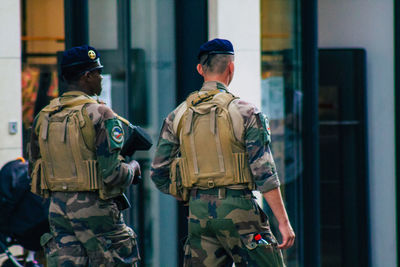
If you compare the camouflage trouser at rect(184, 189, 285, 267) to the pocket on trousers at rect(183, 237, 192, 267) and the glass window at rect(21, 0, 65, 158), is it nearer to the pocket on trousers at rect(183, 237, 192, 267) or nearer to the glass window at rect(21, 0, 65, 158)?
the pocket on trousers at rect(183, 237, 192, 267)

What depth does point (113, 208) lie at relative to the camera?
182 inches

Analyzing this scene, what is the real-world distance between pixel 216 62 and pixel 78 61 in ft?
2.61

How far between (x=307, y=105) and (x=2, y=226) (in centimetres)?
269

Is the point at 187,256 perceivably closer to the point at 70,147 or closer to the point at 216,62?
the point at 70,147

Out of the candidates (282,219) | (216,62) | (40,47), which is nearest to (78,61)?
(216,62)

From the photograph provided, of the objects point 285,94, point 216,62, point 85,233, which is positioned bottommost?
point 85,233

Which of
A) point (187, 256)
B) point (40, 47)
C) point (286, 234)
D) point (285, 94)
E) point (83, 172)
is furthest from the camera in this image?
point (40, 47)

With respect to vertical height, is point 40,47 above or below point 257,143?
above

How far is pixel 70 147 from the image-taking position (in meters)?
4.53

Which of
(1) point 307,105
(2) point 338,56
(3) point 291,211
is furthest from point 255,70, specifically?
(2) point 338,56

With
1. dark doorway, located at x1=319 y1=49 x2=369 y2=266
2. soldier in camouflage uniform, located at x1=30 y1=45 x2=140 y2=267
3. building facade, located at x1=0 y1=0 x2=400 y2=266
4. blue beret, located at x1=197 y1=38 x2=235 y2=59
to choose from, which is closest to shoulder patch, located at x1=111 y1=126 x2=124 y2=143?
soldier in camouflage uniform, located at x1=30 y1=45 x2=140 y2=267

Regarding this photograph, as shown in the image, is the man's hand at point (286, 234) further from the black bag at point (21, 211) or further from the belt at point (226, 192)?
the black bag at point (21, 211)

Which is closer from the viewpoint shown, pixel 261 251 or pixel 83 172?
pixel 261 251

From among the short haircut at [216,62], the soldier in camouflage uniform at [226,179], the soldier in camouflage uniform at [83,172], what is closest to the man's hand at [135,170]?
the soldier in camouflage uniform at [83,172]
